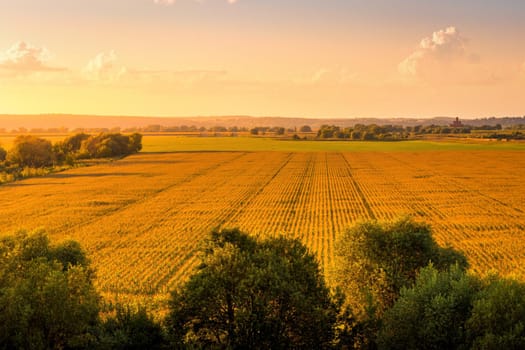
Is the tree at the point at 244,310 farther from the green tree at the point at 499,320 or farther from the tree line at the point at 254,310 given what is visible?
the green tree at the point at 499,320

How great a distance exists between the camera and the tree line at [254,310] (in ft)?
55.4

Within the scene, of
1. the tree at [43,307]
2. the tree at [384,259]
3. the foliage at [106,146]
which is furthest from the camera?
the foliage at [106,146]

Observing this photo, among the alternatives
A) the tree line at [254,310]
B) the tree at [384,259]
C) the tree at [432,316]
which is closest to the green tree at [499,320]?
the tree line at [254,310]

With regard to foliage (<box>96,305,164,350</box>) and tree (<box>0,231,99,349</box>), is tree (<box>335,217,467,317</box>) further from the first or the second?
tree (<box>0,231,99,349</box>)

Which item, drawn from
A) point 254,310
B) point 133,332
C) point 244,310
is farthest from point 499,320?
point 133,332

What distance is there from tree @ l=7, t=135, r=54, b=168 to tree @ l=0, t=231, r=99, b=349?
311 feet

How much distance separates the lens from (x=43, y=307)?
1733 cm

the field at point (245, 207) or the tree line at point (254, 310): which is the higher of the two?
the tree line at point (254, 310)

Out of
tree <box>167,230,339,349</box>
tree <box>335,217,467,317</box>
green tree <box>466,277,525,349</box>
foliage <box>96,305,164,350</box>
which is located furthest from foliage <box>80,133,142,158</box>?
green tree <box>466,277,525,349</box>

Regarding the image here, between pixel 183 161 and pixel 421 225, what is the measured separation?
9815 centimetres

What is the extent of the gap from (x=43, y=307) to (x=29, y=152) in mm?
98761

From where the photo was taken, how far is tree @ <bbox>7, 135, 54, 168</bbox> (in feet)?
343

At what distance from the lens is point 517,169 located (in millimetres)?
89000

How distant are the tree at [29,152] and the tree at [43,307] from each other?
94.9 meters
